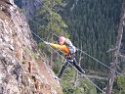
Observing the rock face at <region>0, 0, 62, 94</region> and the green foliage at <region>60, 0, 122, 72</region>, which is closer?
the rock face at <region>0, 0, 62, 94</region>

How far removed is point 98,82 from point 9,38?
40822 millimetres

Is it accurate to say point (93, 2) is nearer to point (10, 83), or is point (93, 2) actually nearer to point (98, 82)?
point (98, 82)

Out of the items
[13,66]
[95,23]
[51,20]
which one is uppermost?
[13,66]

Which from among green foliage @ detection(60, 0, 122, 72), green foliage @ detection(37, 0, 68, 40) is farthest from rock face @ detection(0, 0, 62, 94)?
green foliage @ detection(60, 0, 122, 72)

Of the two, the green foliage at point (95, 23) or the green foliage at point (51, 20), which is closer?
the green foliage at point (51, 20)

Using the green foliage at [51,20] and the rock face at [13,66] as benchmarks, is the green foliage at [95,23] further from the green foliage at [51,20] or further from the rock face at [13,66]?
the rock face at [13,66]

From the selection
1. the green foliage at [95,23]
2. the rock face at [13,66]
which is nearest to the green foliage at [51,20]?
the rock face at [13,66]

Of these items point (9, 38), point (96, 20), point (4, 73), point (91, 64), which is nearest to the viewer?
point (4, 73)

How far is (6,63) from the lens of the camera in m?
10.4

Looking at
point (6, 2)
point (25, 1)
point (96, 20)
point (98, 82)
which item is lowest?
point (98, 82)

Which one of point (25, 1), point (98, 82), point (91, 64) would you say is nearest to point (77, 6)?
point (25, 1)

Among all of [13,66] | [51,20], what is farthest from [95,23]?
[13,66]

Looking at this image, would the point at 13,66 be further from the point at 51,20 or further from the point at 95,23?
the point at 95,23

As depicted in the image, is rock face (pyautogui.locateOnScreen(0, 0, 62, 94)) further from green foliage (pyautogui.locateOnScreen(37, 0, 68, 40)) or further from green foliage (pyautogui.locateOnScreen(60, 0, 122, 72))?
green foliage (pyautogui.locateOnScreen(60, 0, 122, 72))
